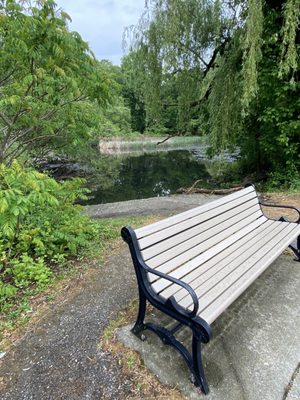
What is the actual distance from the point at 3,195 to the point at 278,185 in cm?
772

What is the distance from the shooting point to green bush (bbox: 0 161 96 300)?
2.42 meters

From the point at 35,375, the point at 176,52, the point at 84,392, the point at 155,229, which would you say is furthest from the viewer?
the point at 176,52

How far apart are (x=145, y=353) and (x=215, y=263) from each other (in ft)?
2.97

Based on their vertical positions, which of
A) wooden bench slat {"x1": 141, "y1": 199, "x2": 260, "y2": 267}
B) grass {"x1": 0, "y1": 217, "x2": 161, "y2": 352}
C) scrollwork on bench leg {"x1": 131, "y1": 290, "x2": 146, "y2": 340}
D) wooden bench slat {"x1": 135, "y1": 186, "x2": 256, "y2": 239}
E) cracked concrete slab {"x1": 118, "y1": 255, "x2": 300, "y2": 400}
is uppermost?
wooden bench slat {"x1": 135, "y1": 186, "x2": 256, "y2": 239}

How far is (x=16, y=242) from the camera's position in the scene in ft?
11.9

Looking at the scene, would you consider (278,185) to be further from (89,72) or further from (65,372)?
(65,372)

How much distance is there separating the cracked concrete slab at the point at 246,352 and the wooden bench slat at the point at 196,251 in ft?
1.73

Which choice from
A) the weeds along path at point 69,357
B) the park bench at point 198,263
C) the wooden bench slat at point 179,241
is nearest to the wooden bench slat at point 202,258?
the park bench at point 198,263

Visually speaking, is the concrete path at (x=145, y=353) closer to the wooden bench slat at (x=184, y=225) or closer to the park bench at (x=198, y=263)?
the park bench at (x=198, y=263)

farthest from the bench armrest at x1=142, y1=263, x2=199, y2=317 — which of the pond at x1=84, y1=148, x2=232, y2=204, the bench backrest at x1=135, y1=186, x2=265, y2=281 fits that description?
the pond at x1=84, y1=148, x2=232, y2=204

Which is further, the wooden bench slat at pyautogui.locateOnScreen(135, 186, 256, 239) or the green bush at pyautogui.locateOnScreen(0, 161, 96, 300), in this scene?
the green bush at pyautogui.locateOnScreen(0, 161, 96, 300)

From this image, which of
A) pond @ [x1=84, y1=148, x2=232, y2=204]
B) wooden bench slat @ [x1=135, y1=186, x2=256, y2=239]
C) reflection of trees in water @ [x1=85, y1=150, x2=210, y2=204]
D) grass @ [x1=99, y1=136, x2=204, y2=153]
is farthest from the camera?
grass @ [x1=99, y1=136, x2=204, y2=153]

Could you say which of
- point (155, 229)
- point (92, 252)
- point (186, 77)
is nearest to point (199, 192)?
point (186, 77)

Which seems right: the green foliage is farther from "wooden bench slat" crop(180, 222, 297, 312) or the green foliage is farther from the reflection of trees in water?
the reflection of trees in water
